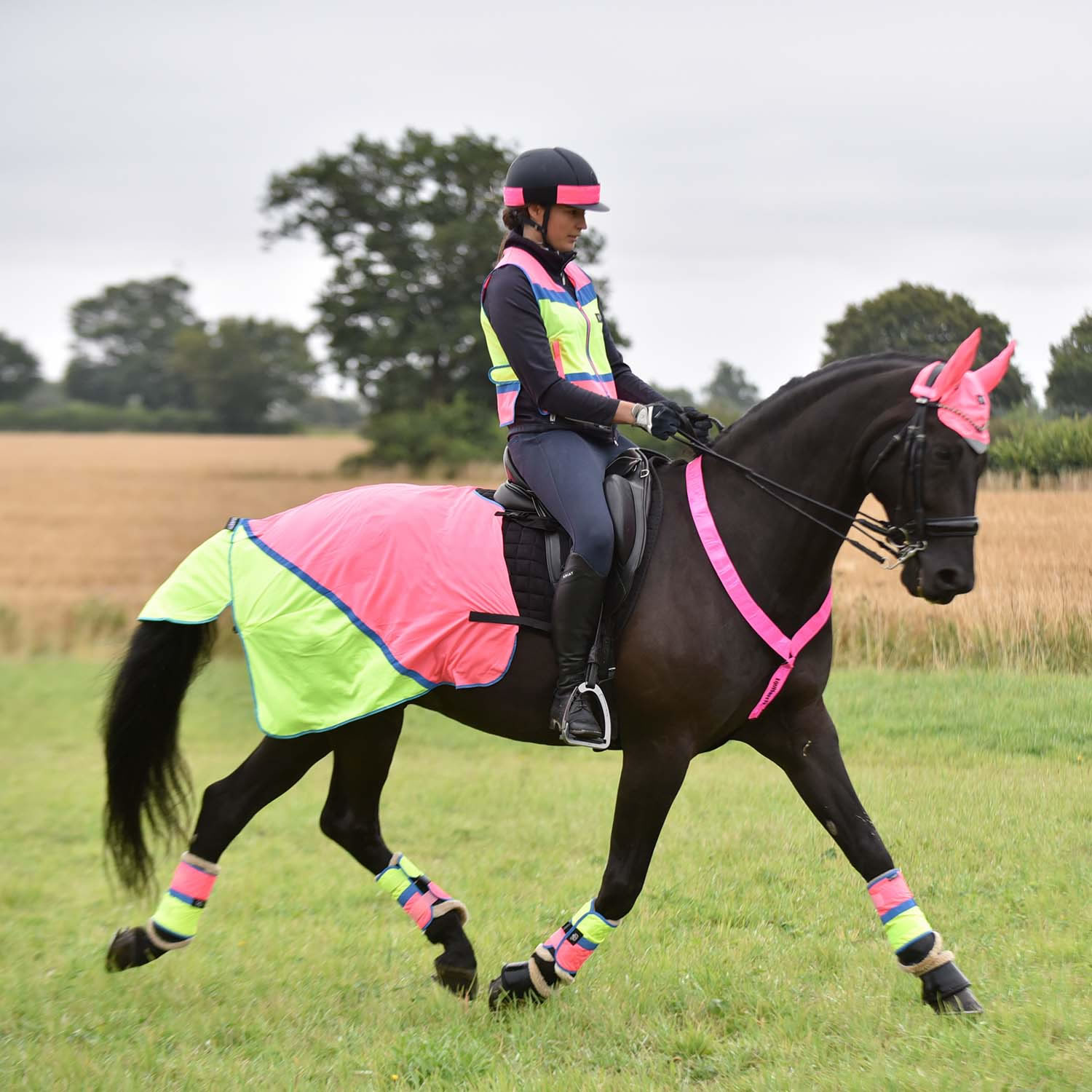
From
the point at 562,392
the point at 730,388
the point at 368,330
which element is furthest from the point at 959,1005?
the point at 368,330

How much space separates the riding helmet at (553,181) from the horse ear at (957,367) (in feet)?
4.77

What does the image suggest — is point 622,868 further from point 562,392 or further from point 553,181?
point 553,181

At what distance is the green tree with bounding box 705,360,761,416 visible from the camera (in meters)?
10.5

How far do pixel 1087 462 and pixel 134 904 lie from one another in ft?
21.4

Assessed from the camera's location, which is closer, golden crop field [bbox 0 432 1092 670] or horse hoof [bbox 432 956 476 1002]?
horse hoof [bbox 432 956 476 1002]

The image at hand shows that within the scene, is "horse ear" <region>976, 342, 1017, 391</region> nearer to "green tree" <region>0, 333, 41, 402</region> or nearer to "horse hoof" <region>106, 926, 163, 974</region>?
"horse hoof" <region>106, 926, 163, 974</region>

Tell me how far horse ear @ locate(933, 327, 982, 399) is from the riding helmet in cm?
145

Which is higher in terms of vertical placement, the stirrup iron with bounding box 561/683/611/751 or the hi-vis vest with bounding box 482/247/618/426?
the hi-vis vest with bounding box 482/247/618/426

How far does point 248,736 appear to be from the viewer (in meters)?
12.3

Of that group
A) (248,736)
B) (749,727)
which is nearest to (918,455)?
(749,727)

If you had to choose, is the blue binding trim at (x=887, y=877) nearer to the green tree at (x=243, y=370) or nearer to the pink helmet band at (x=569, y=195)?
the pink helmet band at (x=569, y=195)

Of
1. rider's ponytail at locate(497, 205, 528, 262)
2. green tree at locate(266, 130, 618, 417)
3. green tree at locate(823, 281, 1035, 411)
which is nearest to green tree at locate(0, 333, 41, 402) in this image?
green tree at locate(266, 130, 618, 417)

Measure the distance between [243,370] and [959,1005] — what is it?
1058 inches

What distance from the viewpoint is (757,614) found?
4281 mm
